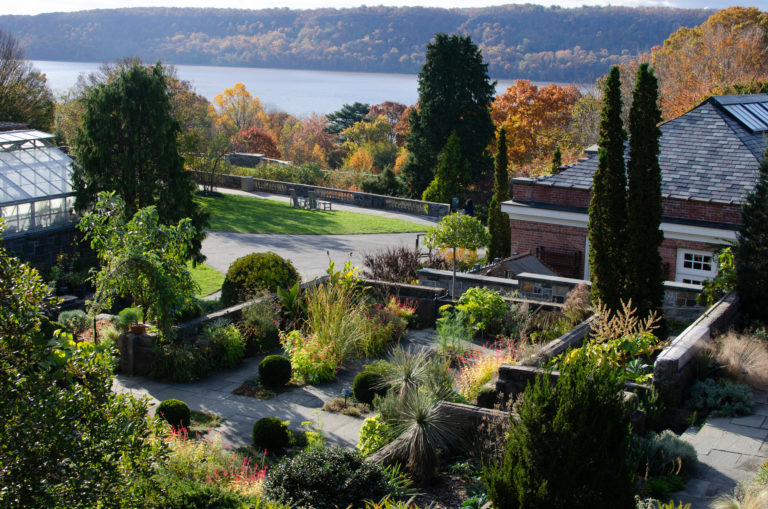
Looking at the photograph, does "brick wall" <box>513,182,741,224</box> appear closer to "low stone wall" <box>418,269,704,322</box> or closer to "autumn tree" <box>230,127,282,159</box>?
"low stone wall" <box>418,269,704,322</box>

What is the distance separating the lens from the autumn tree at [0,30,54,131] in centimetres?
3906

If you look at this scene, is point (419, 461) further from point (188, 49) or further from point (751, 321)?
point (188, 49)

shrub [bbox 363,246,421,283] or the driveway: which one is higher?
shrub [bbox 363,246,421,283]

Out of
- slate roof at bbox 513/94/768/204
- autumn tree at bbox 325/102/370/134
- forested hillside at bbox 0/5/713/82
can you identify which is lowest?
slate roof at bbox 513/94/768/204

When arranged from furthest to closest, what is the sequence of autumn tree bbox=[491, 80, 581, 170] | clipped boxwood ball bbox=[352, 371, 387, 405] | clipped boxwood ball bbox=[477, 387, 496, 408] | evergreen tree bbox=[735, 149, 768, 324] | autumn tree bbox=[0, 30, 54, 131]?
autumn tree bbox=[491, 80, 581, 170]
autumn tree bbox=[0, 30, 54, 131]
evergreen tree bbox=[735, 149, 768, 324]
clipped boxwood ball bbox=[352, 371, 387, 405]
clipped boxwood ball bbox=[477, 387, 496, 408]

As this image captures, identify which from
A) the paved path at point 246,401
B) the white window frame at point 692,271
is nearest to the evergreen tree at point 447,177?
the white window frame at point 692,271

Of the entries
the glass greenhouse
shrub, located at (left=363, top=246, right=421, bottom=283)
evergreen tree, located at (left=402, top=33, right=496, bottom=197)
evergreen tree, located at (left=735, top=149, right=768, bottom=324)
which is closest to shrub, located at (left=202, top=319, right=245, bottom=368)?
shrub, located at (left=363, top=246, right=421, bottom=283)

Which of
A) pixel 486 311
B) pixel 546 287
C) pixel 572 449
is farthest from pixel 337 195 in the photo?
pixel 572 449

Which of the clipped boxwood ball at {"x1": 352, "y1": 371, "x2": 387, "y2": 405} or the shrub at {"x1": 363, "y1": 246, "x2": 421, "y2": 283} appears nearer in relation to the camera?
the clipped boxwood ball at {"x1": 352, "y1": 371, "x2": 387, "y2": 405}

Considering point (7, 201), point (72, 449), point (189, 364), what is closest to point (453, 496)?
point (72, 449)

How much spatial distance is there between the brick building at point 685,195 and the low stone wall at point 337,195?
13.5 meters

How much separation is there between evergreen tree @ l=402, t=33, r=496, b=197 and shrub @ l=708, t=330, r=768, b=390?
30083 mm

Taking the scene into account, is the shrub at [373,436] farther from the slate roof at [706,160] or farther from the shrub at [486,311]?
the slate roof at [706,160]

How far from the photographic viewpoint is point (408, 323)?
49.3ft
